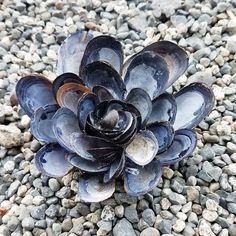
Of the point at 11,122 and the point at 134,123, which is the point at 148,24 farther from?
the point at 134,123

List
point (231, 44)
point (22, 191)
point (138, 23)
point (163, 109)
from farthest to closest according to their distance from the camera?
point (138, 23) < point (231, 44) < point (22, 191) < point (163, 109)

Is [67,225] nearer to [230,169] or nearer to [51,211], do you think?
[51,211]

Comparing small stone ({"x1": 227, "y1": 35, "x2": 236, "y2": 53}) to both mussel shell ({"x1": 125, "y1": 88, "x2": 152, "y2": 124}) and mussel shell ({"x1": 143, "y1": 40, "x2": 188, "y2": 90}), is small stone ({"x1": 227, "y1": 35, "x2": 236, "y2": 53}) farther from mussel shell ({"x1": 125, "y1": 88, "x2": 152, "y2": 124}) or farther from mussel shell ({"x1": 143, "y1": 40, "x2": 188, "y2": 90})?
mussel shell ({"x1": 125, "y1": 88, "x2": 152, "y2": 124})

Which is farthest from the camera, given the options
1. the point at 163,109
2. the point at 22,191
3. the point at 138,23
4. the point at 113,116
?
the point at 138,23

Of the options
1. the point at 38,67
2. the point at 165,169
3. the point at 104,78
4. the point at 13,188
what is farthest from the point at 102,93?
the point at 38,67

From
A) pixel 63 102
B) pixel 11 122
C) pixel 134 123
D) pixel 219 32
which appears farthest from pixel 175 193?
pixel 219 32

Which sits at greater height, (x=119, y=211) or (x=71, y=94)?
(x=71, y=94)

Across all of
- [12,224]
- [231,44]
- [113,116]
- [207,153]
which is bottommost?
[12,224]
